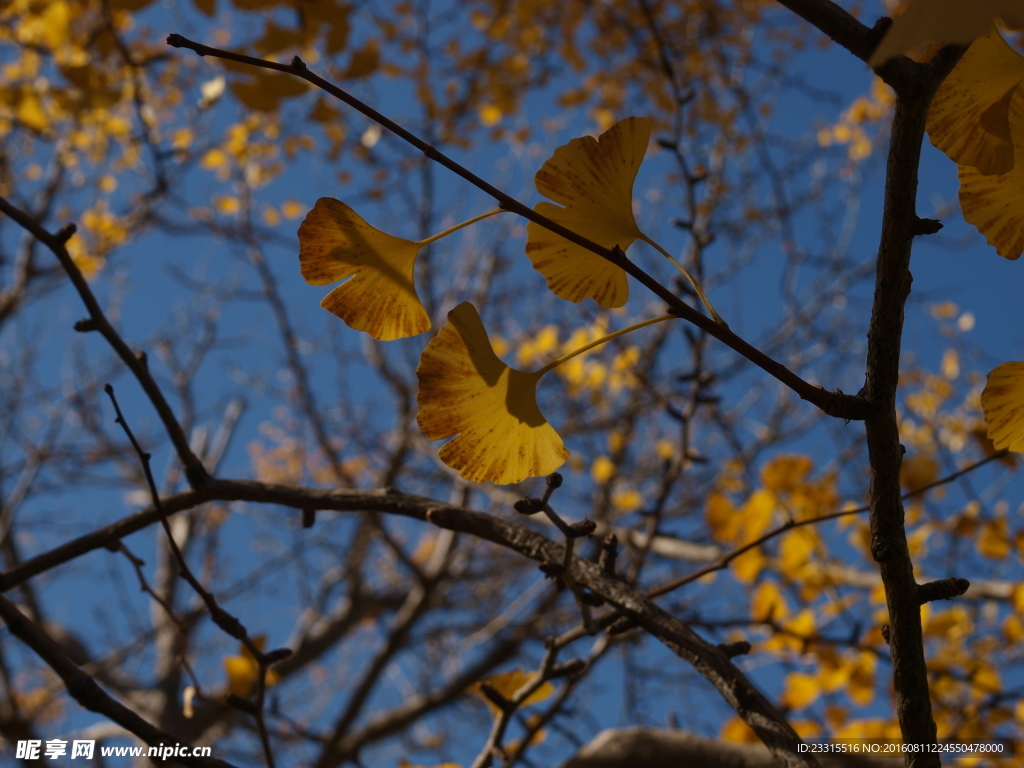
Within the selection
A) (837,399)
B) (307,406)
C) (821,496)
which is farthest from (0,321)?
(837,399)

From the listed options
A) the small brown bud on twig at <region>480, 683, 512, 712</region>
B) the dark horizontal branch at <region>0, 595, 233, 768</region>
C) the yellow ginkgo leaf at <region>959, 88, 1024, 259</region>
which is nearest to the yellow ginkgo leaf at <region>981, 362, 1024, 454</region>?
the yellow ginkgo leaf at <region>959, 88, 1024, 259</region>

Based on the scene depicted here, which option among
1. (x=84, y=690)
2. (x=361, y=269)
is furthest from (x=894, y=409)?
(x=84, y=690)

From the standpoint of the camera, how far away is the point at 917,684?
0.42 meters

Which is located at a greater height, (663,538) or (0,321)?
(0,321)

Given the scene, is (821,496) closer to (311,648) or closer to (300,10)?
(300,10)

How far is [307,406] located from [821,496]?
200 cm

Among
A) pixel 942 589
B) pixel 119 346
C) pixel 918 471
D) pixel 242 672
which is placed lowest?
pixel 942 589

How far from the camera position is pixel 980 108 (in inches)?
13.1

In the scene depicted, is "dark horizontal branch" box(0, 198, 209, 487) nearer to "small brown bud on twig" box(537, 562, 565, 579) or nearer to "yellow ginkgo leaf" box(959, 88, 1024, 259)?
"small brown bud on twig" box(537, 562, 565, 579)

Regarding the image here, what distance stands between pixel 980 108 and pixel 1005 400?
0.52ft

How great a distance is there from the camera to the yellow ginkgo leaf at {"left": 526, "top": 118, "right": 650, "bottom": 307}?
38cm

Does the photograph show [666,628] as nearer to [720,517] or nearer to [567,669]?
[567,669]

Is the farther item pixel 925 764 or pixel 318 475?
pixel 318 475

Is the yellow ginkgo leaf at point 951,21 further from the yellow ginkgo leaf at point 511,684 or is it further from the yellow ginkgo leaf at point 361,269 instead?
the yellow ginkgo leaf at point 511,684
